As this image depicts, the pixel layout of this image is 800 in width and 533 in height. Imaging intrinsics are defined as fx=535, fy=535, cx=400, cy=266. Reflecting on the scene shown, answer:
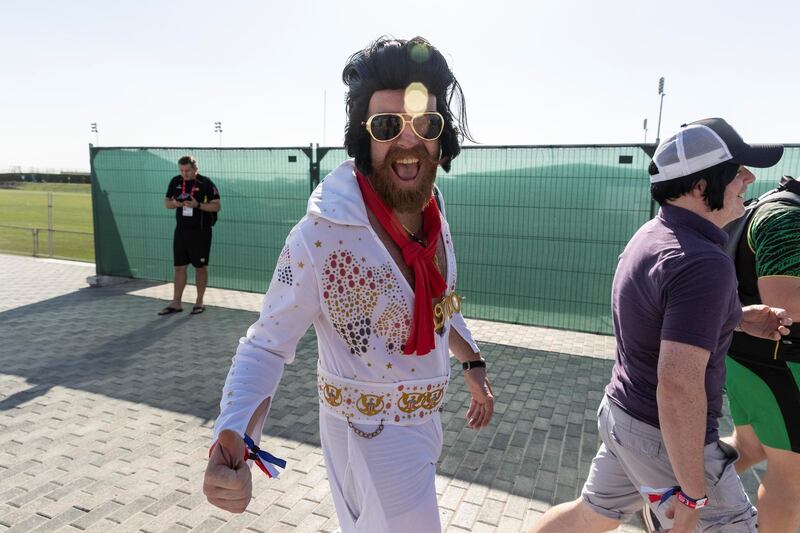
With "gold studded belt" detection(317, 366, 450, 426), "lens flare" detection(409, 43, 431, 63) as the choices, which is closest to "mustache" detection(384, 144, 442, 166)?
"lens flare" detection(409, 43, 431, 63)

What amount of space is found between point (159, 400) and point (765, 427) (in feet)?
14.3

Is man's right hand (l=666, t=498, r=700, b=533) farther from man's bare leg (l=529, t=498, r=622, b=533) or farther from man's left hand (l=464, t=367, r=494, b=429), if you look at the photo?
man's left hand (l=464, t=367, r=494, b=429)

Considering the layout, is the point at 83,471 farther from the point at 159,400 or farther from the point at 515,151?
the point at 515,151

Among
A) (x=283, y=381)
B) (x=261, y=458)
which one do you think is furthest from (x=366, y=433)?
(x=283, y=381)

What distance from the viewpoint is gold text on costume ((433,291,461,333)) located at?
1784 millimetres

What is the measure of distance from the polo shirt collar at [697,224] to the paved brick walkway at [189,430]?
6.27 feet

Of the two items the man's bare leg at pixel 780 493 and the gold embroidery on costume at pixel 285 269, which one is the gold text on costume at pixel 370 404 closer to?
the gold embroidery on costume at pixel 285 269

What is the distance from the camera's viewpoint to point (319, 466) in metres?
3.58

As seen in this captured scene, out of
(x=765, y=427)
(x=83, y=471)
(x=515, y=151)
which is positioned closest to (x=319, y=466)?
(x=83, y=471)

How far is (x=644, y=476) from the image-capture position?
75.0 inches

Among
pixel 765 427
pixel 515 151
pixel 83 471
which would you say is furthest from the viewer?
pixel 515 151

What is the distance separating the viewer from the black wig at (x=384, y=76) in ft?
5.76

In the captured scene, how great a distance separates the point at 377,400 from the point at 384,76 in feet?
3.44

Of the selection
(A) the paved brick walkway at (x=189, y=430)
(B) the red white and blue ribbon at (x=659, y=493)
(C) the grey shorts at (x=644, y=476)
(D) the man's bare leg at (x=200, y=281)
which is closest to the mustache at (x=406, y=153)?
(C) the grey shorts at (x=644, y=476)
